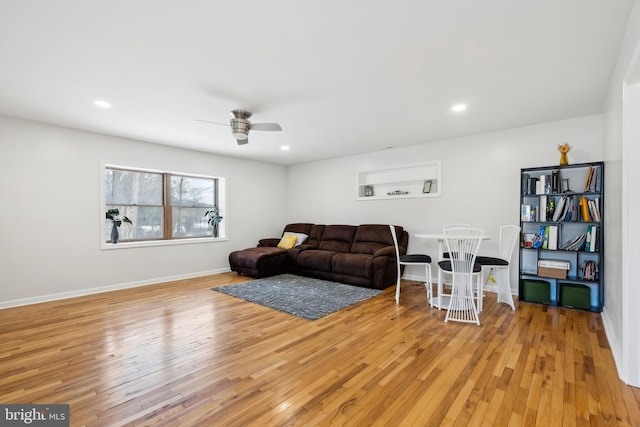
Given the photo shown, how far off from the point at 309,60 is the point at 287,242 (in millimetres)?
4306

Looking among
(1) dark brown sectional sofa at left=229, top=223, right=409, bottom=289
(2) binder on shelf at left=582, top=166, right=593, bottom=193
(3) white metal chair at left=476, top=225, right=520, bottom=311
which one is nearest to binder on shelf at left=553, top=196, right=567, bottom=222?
(2) binder on shelf at left=582, top=166, right=593, bottom=193

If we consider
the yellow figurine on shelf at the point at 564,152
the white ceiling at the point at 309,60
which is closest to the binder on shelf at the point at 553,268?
the yellow figurine on shelf at the point at 564,152

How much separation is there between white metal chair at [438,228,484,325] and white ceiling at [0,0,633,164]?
154 centimetres

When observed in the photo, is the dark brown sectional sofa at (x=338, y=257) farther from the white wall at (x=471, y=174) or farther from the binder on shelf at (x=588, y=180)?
the binder on shelf at (x=588, y=180)

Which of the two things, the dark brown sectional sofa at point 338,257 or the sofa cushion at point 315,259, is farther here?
the sofa cushion at point 315,259

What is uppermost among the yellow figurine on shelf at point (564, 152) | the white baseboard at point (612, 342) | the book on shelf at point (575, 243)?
the yellow figurine on shelf at point (564, 152)

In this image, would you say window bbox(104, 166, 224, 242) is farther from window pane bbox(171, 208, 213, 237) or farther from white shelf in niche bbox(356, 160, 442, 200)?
white shelf in niche bbox(356, 160, 442, 200)

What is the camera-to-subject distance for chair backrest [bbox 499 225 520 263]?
367cm

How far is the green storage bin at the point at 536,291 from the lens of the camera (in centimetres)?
379

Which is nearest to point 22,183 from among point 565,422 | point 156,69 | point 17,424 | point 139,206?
point 139,206

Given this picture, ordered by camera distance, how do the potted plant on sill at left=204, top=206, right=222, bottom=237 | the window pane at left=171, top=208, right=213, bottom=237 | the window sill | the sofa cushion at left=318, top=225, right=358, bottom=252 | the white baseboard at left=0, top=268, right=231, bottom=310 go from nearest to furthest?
the white baseboard at left=0, top=268, right=231, bottom=310
the window sill
the window pane at left=171, top=208, right=213, bottom=237
the sofa cushion at left=318, top=225, right=358, bottom=252
the potted plant on sill at left=204, top=206, right=222, bottom=237

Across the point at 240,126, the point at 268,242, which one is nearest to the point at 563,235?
the point at 240,126

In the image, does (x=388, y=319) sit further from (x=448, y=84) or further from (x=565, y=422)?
(x=448, y=84)

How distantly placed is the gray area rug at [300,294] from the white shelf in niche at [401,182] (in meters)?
1.94
